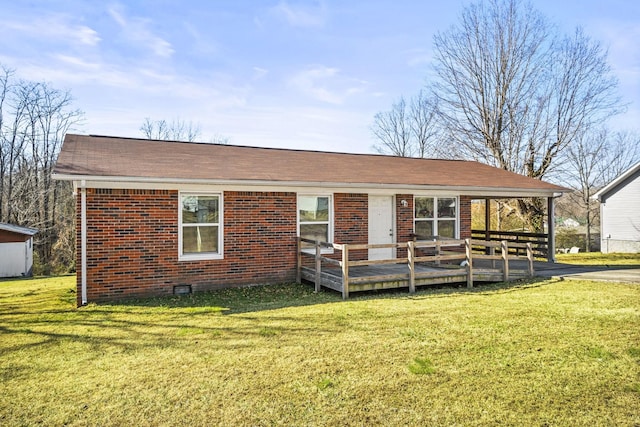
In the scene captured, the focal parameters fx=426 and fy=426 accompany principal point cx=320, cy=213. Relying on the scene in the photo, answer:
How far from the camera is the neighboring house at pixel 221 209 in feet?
29.6

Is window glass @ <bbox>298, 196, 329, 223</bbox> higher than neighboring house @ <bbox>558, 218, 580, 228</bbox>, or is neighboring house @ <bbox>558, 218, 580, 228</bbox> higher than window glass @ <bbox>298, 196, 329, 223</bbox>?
window glass @ <bbox>298, 196, 329, 223</bbox>

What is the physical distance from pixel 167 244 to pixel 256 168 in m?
3.14

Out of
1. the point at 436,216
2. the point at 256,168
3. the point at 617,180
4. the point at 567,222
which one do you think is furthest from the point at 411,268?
the point at 567,222

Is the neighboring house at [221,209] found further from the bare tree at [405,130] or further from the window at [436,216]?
the bare tree at [405,130]

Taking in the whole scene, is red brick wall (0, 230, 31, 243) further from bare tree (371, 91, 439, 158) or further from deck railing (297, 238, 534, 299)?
bare tree (371, 91, 439, 158)

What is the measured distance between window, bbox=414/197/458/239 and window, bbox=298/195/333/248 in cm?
301

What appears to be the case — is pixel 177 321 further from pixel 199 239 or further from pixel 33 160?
pixel 33 160

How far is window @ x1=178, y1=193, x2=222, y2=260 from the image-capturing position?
32.4ft

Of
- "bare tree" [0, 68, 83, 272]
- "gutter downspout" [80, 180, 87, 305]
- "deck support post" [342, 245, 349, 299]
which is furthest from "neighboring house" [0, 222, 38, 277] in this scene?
"deck support post" [342, 245, 349, 299]

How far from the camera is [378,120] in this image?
4244cm

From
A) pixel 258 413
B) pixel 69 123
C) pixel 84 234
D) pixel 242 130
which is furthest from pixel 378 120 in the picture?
pixel 258 413

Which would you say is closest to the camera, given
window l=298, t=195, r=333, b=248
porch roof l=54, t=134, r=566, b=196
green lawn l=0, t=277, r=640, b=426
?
green lawn l=0, t=277, r=640, b=426

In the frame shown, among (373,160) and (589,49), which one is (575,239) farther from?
(373,160)

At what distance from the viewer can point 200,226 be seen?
10.0 meters
